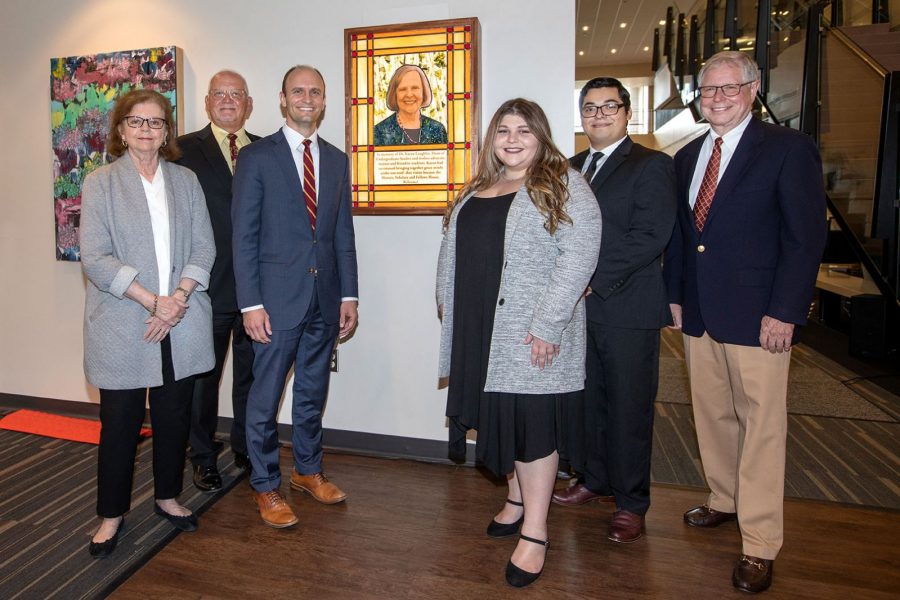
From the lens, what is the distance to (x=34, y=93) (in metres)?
3.91

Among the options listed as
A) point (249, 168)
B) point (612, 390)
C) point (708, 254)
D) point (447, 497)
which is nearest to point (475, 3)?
point (249, 168)

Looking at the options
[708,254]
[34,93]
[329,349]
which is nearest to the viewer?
[708,254]

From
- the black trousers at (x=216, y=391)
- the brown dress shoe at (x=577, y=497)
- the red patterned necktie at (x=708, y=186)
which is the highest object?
the red patterned necktie at (x=708, y=186)

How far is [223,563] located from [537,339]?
4.74 ft

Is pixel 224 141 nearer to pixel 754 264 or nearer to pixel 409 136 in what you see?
pixel 409 136

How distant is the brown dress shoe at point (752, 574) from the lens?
2.13 meters

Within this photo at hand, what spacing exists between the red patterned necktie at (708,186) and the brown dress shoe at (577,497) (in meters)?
1.29

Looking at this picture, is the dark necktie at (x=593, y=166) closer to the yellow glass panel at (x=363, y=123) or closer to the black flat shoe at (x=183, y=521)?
the yellow glass panel at (x=363, y=123)

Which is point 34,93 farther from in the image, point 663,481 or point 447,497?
point 663,481

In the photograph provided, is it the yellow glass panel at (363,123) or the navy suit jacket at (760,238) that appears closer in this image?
the navy suit jacket at (760,238)

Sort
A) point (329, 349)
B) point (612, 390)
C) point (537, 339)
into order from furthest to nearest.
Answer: point (329, 349), point (612, 390), point (537, 339)

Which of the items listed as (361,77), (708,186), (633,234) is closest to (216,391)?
(361,77)

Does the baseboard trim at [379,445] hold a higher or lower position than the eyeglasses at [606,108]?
lower

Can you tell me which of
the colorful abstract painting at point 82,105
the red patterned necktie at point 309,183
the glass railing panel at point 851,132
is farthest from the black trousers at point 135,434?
the glass railing panel at point 851,132
